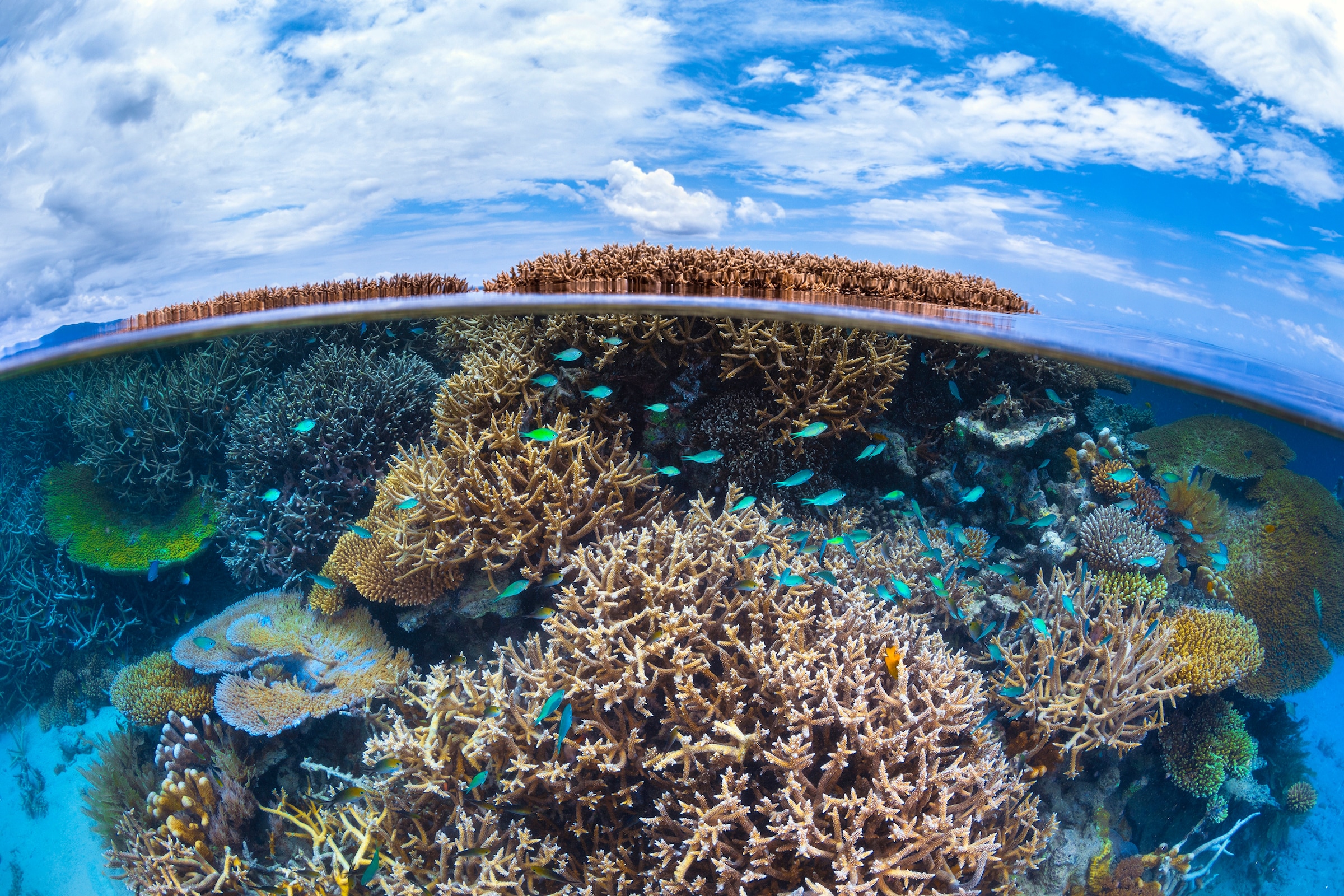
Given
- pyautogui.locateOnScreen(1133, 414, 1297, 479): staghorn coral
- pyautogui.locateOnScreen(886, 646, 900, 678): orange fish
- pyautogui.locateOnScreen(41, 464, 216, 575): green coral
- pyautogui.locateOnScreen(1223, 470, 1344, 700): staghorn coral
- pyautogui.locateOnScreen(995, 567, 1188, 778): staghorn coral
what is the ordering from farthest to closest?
pyautogui.locateOnScreen(41, 464, 216, 575): green coral, pyautogui.locateOnScreen(1133, 414, 1297, 479): staghorn coral, pyautogui.locateOnScreen(1223, 470, 1344, 700): staghorn coral, pyautogui.locateOnScreen(995, 567, 1188, 778): staghorn coral, pyautogui.locateOnScreen(886, 646, 900, 678): orange fish

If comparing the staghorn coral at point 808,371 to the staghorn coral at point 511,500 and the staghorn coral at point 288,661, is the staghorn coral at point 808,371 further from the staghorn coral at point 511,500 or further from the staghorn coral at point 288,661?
the staghorn coral at point 288,661

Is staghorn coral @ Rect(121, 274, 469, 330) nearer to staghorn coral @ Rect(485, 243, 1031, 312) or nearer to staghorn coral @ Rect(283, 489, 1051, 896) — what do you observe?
staghorn coral @ Rect(485, 243, 1031, 312)

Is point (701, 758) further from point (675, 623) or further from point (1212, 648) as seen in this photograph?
point (1212, 648)

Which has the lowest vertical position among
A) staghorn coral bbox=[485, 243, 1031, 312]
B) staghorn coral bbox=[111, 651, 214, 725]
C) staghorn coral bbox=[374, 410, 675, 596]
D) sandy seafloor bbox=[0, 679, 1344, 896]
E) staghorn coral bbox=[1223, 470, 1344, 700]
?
sandy seafloor bbox=[0, 679, 1344, 896]

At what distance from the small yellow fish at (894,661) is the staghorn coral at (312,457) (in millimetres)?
5866

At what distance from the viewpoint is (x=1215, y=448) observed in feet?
24.7

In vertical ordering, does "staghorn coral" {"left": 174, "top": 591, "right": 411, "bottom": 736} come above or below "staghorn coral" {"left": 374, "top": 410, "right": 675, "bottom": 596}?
below

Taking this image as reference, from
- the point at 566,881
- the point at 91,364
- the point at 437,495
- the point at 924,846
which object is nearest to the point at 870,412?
the point at 924,846

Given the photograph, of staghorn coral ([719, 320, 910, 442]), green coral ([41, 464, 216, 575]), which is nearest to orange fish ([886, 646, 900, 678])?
staghorn coral ([719, 320, 910, 442])

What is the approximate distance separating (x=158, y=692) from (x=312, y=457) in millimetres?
2869

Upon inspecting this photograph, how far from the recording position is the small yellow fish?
3.66 meters

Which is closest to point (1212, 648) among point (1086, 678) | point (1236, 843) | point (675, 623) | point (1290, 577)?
point (1086, 678)

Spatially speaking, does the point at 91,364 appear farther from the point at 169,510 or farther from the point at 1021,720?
the point at 1021,720

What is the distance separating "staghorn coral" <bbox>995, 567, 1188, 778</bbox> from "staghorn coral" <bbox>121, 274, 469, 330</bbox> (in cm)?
862
